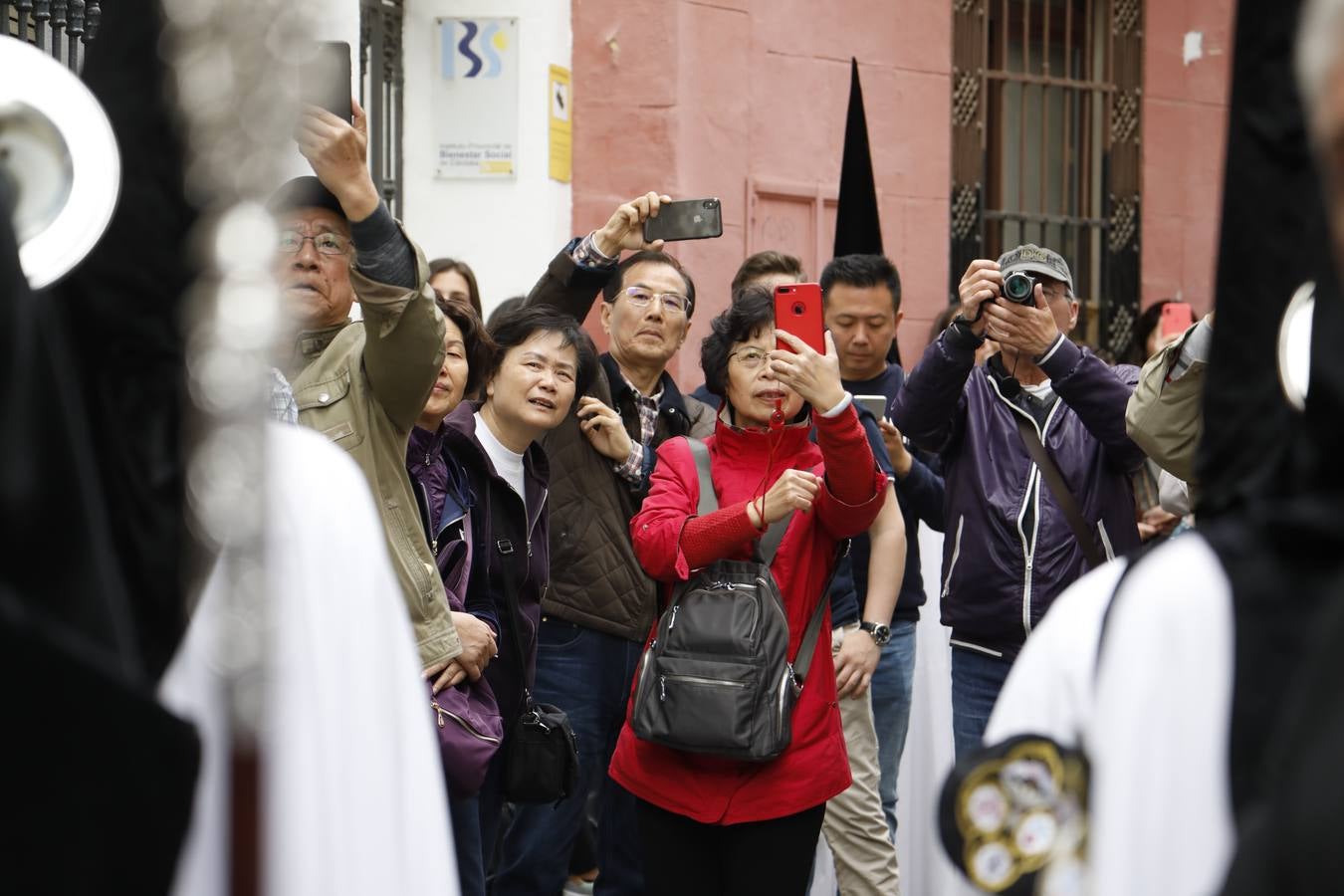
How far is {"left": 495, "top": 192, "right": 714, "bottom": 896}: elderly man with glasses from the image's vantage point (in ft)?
16.3

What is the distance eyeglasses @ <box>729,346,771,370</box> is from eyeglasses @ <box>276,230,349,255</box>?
1.13 metres

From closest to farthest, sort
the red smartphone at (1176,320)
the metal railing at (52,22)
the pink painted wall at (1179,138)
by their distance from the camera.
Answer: the metal railing at (52,22) < the red smartphone at (1176,320) < the pink painted wall at (1179,138)

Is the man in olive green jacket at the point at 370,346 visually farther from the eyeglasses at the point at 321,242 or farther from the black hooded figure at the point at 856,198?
the black hooded figure at the point at 856,198

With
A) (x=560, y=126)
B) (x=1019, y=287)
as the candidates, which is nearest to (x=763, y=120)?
(x=560, y=126)

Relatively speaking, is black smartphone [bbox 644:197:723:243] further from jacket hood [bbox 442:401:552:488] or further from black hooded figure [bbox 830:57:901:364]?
black hooded figure [bbox 830:57:901:364]

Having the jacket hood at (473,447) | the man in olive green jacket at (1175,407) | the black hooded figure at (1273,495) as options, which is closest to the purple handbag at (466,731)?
the jacket hood at (473,447)

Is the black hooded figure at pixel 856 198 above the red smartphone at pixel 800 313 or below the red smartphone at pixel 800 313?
above

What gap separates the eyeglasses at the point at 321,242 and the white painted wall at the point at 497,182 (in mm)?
4429

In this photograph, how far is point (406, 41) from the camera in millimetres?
8086

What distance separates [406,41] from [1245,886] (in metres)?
7.27

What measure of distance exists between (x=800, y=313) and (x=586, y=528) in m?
1.05

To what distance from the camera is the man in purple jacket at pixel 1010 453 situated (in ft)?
14.6

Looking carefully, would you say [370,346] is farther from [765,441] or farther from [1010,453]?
[1010,453]

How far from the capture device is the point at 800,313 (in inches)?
169
